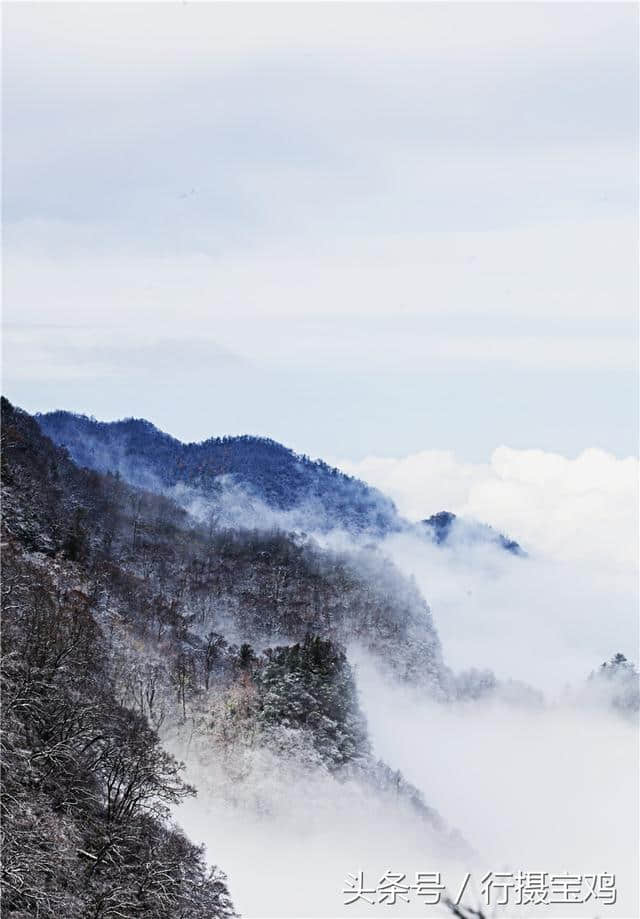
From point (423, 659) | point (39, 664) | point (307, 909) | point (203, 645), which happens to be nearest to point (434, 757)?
point (423, 659)

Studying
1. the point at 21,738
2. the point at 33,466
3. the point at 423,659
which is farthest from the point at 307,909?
the point at 423,659

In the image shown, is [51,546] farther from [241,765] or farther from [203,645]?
[241,765]

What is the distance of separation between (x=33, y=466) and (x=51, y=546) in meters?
29.0

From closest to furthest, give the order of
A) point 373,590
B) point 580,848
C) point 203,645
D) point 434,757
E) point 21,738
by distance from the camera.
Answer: point 21,738, point 203,645, point 580,848, point 434,757, point 373,590

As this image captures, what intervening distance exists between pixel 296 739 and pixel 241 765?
555 centimetres

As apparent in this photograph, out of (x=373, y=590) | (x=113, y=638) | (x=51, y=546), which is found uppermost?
(x=373, y=590)

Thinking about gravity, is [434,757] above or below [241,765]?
above

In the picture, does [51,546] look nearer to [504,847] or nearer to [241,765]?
[241,765]

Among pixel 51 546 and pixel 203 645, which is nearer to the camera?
pixel 51 546

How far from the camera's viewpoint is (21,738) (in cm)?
3512

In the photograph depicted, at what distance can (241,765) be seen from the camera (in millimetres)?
85312

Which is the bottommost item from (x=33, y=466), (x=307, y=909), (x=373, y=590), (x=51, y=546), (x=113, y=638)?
(x=307, y=909)

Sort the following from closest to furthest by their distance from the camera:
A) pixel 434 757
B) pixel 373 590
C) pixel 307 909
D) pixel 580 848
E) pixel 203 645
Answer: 1. pixel 307 909
2. pixel 203 645
3. pixel 580 848
4. pixel 434 757
5. pixel 373 590

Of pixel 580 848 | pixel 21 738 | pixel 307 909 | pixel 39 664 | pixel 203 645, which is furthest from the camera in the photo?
pixel 580 848
